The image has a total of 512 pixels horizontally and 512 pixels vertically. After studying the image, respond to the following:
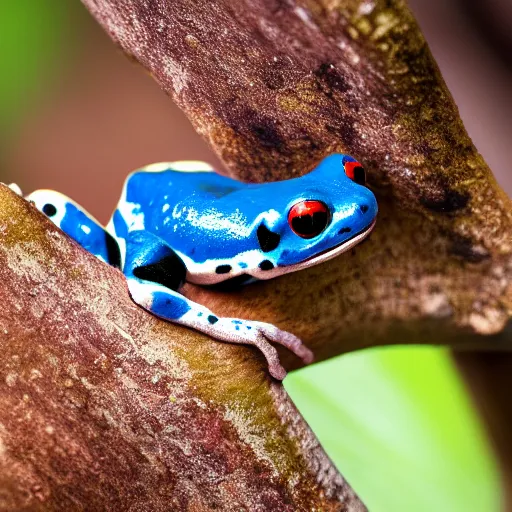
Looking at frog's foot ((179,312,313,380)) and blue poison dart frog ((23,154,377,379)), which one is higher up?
blue poison dart frog ((23,154,377,379))

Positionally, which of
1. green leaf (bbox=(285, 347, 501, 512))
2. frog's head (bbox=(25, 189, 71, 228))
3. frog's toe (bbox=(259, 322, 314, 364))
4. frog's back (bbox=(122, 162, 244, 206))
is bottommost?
green leaf (bbox=(285, 347, 501, 512))

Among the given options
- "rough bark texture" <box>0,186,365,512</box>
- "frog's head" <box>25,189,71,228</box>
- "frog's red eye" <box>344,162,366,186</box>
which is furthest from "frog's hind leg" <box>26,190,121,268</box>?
"frog's red eye" <box>344,162,366,186</box>

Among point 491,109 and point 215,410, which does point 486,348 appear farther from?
point 215,410

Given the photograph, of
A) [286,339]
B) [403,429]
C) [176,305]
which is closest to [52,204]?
[176,305]

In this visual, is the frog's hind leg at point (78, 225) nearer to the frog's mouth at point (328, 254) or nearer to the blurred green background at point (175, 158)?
the frog's mouth at point (328, 254)

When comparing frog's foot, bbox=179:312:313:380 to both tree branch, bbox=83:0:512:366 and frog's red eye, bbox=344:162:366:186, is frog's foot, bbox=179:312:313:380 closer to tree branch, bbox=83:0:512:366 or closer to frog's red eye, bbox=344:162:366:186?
tree branch, bbox=83:0:512:366

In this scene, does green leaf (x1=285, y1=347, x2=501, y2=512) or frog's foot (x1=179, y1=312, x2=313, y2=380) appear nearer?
frog's foot (x1=179, y1=312, x2=313, y2=380)

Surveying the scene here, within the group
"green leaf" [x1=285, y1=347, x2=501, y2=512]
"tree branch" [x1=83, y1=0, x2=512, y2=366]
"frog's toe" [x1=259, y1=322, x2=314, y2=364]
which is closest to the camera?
"tree branch" [x1=83, y1=0, x2=512, y2=366]

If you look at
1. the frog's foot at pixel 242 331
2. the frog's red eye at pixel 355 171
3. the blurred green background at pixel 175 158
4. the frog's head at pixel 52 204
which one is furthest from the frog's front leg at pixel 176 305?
the blurred green background at pixel 175 158
